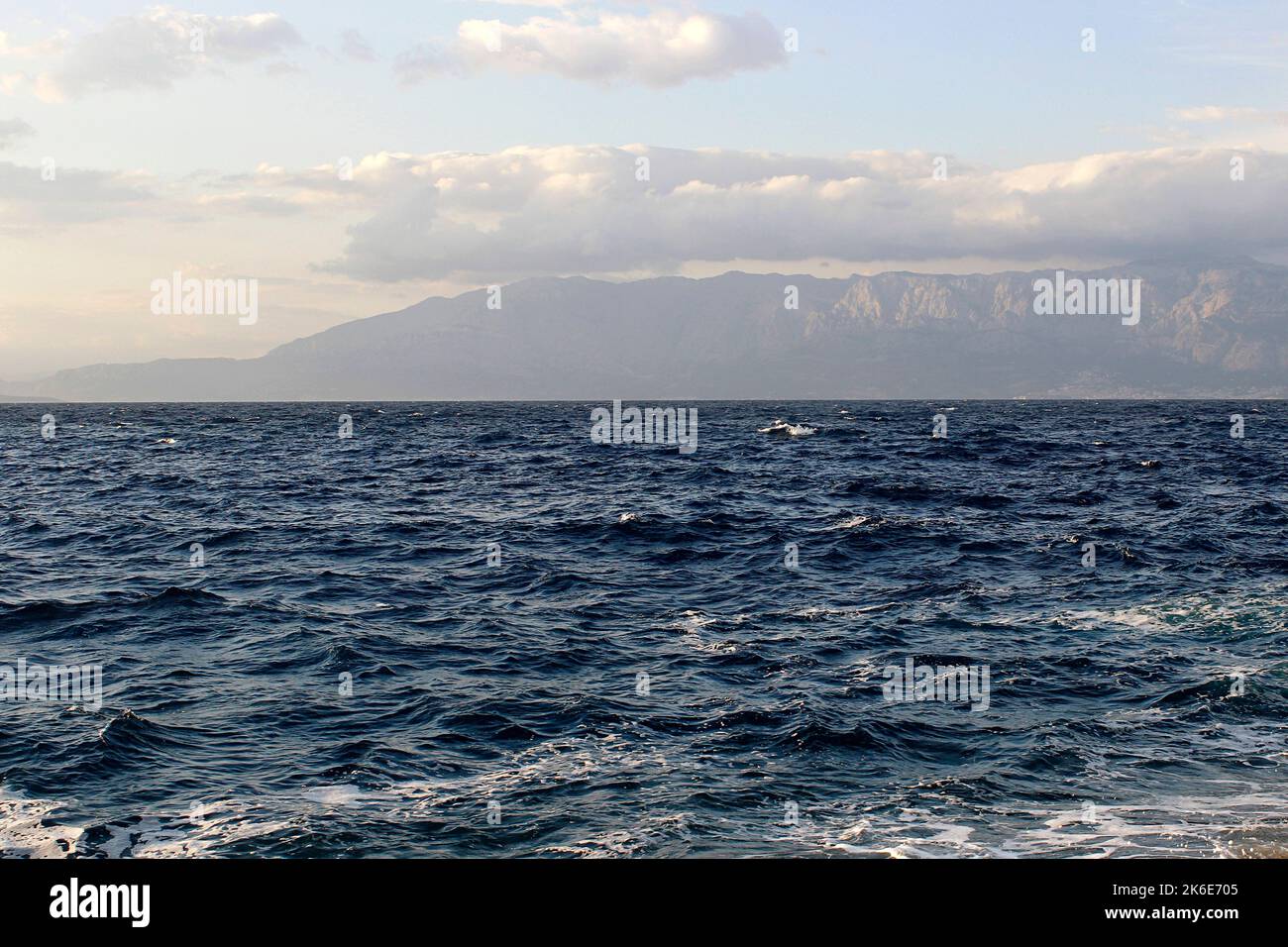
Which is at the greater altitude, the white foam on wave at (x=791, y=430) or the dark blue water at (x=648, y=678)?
the white foam on wave at (x=791, y=430)

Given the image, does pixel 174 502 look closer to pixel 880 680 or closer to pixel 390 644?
pixel 390 644

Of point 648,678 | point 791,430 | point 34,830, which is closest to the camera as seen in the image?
point 34,830

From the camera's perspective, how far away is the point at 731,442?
94.8 meters

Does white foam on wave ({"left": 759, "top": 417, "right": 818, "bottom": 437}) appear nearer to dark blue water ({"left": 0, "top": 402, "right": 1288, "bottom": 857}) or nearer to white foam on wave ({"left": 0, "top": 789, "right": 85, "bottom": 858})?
dark blue water ({"left": 0, "top": 402, "right": 1288, "bottom": 857})

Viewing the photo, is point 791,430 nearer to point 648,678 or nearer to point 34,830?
point 648,678

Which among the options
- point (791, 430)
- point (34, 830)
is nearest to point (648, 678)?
point (34, 830)

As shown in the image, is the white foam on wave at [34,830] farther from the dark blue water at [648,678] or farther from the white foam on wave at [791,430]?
the white foam on wave at [791,430]

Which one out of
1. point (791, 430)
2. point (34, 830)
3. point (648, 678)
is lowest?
point (34, 830)

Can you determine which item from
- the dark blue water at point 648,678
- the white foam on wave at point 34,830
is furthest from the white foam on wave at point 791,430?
the white foam on wave at point 34,830

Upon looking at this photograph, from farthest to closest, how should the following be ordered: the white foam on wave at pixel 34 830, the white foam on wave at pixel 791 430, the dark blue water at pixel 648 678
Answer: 1. the white foam on wave at pixel 791 430
2. the dark blue water at pixel 648 678
3. the white foam on wave at pixel 34 830

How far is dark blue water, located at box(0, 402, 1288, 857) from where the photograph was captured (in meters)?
13.2

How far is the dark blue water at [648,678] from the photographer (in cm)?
1322

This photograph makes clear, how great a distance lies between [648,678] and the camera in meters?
19.7
